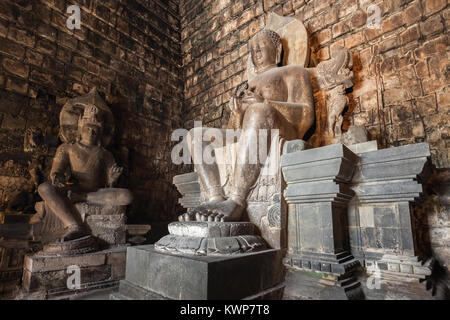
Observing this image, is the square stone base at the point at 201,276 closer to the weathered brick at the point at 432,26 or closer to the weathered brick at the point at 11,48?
the weathered brick at the point at 432,26

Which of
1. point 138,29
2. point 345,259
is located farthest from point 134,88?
point 345,259

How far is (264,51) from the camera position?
2.92m

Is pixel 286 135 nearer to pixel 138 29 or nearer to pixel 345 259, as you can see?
pixel 345 259

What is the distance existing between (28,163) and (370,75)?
174 inches

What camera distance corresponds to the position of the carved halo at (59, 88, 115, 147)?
367 centimetres

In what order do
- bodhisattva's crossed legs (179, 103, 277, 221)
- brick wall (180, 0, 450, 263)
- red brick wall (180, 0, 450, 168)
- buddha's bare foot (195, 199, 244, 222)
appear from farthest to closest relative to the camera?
1. red brick wall (180, 0, 450, 168)
2. brick wall (180, 0, 450, 263)
3. bodhisattva's crossed legs (179, 103, 277, 221)
4. buddha's bare foot (195, 199, 244, 222)

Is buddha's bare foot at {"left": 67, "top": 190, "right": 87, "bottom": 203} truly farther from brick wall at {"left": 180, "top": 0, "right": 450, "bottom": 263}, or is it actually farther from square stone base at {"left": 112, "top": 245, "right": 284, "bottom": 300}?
brick wall at {"left": 180, "top": 0, "right": 450, "bottom": 263}

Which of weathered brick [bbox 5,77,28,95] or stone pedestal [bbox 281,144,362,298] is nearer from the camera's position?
stone pedestal [bbox 281,144,362,298]

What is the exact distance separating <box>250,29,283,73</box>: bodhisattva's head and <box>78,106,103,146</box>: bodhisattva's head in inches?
90.4

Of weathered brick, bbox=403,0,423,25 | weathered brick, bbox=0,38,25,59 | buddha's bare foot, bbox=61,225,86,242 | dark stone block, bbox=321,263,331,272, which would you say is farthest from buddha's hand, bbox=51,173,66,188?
weathered brick, bbox=403,0,423,25

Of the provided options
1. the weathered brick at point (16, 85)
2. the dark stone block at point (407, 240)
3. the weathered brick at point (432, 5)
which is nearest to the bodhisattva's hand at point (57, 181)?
the weathered brick at point (16, 85)

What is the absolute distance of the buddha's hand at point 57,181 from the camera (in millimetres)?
2875

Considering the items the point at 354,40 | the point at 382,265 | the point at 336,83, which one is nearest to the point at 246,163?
the point at 382,265
